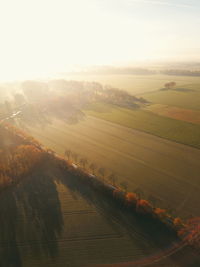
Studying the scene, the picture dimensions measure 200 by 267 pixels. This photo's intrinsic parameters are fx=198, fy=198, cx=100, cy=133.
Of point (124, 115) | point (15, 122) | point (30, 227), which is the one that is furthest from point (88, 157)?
point (15, 122)

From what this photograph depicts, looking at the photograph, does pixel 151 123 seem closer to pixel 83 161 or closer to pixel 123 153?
pixel 123 153

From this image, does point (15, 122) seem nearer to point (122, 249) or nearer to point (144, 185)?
point (144, 185)

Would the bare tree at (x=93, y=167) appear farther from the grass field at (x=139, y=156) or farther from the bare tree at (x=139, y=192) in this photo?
the bare tree at (x=139, y=192)

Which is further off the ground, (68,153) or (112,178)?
(68,153)

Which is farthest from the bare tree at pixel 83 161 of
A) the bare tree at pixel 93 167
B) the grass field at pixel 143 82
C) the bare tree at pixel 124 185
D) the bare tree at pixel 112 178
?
the grass field at pixel 143 82

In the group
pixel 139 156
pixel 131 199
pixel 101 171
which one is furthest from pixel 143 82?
pixel 131 199
